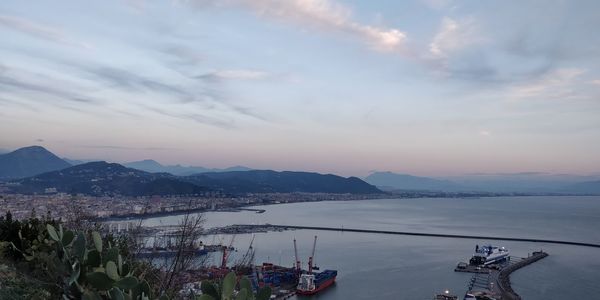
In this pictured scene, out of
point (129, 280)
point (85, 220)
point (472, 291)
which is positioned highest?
point (129, 280)

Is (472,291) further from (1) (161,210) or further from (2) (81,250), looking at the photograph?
(1) (161,210)

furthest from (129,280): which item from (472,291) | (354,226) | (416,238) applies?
(354,226)

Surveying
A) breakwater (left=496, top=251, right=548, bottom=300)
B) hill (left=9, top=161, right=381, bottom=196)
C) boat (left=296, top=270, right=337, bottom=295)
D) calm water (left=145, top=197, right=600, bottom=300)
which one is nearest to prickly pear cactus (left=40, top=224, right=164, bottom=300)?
calm water (left=145, top=197, right=600, bottom=300)

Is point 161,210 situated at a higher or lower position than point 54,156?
lower

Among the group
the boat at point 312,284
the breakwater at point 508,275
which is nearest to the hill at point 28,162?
the boat at point 312,284

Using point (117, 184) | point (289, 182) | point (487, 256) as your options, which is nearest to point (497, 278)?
point (487, 256)

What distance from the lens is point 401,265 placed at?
20844 millimetres

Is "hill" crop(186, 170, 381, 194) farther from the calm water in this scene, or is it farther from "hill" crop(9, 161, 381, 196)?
the calm water

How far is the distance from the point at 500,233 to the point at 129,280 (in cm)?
3774

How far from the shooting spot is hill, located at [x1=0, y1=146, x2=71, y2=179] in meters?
89.9

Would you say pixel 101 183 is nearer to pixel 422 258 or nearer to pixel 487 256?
pixel 422 258

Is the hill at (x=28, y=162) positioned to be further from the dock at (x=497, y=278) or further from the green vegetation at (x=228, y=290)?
the green vegetation at (x=228, y=290)

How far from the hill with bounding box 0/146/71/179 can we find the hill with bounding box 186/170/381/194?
3254cm

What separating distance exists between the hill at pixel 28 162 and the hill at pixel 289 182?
3254 centimetres
